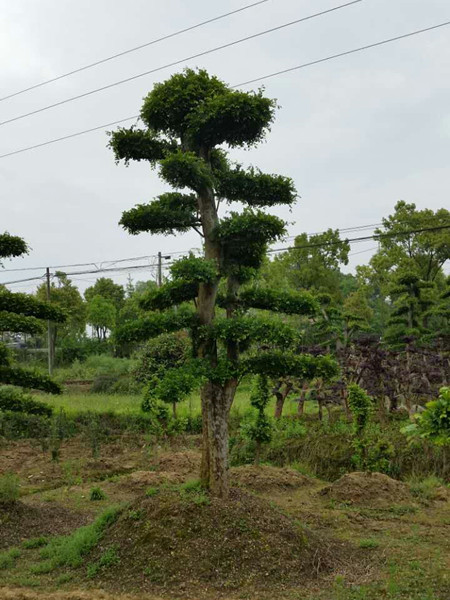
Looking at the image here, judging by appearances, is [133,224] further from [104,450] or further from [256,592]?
[104,450]

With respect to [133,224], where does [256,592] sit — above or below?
below

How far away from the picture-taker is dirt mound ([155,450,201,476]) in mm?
12102

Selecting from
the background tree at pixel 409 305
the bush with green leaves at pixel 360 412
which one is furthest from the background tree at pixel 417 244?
the bush with green leaves at pixel 360 412

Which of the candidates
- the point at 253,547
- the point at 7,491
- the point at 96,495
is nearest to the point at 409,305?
the point at 96,495

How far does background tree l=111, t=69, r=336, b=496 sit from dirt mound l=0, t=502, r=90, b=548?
254 centimetres

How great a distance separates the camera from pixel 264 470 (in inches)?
453

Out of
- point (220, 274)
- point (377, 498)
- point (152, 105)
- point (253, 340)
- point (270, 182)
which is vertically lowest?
point (377, 498)

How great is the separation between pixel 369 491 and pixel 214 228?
17.3 ft

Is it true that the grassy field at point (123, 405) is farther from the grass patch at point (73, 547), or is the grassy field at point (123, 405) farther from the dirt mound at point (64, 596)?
the dirt mound at point (64, 596)

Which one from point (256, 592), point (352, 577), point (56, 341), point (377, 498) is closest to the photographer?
point (256, 592)

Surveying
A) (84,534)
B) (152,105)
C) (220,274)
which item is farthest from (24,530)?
(152,105)

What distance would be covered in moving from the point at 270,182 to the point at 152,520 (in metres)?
4.72

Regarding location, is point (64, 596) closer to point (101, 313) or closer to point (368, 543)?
point (368, 543)

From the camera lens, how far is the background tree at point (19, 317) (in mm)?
8898
